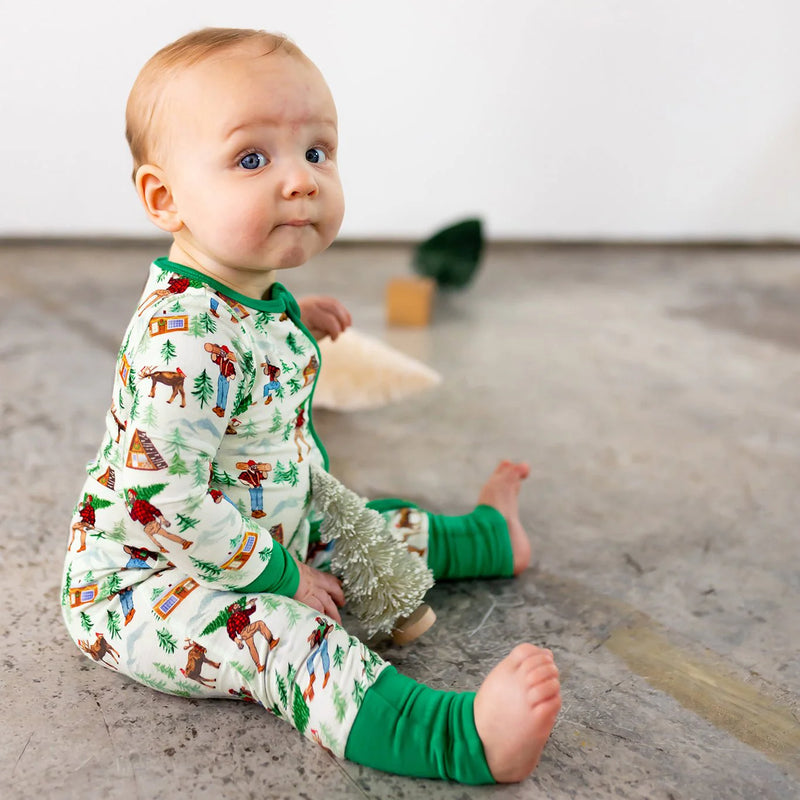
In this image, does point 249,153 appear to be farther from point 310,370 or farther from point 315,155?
point 310,370

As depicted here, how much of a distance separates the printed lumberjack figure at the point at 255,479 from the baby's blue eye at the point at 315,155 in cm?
29

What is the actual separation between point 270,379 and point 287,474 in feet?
0.37

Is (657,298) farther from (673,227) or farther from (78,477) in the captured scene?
(78,477)

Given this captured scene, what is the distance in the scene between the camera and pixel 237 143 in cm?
80

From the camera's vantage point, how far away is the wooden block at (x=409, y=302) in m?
2.05

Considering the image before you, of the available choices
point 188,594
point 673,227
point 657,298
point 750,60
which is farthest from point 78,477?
point 750,60

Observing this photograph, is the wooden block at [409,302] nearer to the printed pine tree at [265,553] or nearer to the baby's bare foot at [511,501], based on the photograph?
the baby's bare foot at [511,501]

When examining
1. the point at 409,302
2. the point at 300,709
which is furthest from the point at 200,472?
the point at 409,302

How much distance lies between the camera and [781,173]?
112 inches

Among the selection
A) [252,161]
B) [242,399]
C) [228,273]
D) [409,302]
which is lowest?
[409,302]

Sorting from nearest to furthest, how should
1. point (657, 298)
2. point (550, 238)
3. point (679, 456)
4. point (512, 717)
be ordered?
point (512, 717) → point (679, 456) → point (657, 298) → point (550, 238)

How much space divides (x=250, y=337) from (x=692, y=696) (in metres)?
0.57

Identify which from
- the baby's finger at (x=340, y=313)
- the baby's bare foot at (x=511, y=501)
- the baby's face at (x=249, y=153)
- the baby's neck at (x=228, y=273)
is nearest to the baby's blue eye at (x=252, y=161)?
the baby's face at (x=249, y=153)

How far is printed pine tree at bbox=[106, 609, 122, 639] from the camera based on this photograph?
888mm
